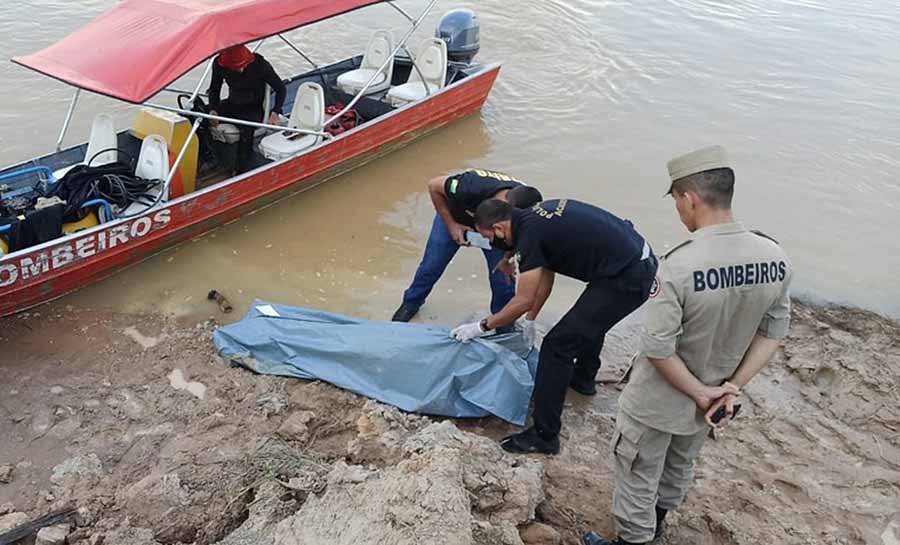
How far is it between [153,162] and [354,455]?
13.6 feet

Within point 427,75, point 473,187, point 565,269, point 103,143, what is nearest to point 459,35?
point 427,75

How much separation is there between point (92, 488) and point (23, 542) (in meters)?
0.60

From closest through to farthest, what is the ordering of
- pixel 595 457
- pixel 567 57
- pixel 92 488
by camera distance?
1. pixel 92 488
2. pixel 595 457
3. pixel 567 57

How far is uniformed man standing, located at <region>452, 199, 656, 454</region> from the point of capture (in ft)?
13.5

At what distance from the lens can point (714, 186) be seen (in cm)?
292

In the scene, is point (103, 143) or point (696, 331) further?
point (103, 143)

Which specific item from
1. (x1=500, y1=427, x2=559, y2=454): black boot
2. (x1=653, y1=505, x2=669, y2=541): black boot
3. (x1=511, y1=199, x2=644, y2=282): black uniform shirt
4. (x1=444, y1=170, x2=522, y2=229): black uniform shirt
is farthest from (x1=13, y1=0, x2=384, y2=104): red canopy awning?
(x1=653, y1=505, x2=669, y2=541): black boot

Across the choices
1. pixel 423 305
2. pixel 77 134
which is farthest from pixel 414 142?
pixel 77 134

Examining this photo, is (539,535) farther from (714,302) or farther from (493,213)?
(493,213)

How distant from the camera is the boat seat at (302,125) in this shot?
7511mm

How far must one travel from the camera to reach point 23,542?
3.45 metres

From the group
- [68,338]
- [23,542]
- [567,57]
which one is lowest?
→ [68,338]

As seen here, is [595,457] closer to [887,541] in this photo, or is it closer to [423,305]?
[887,541]

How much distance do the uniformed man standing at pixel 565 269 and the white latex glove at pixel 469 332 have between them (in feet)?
0.56
